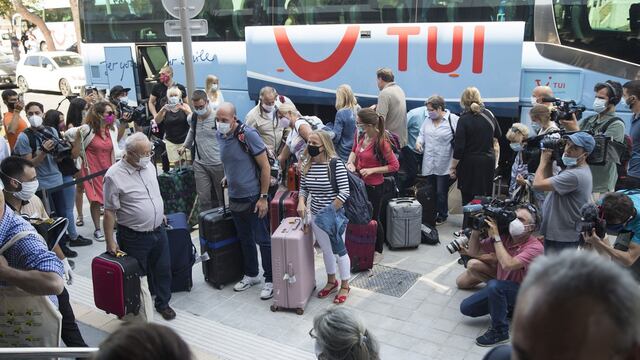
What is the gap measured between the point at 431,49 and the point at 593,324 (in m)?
7.89

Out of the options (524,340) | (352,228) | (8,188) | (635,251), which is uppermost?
(524,340)

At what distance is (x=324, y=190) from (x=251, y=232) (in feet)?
3.21

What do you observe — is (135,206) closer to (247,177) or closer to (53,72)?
(247,177)

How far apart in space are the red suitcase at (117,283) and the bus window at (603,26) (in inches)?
247

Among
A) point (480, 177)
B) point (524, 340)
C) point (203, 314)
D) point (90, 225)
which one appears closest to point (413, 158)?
point (480, 177)

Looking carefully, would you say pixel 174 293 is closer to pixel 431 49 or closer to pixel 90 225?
pixel 90 225

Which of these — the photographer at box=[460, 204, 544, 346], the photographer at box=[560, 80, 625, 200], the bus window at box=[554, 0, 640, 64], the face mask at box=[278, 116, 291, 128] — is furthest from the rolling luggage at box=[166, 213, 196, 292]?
the bus window at box=[554, 0, 640, 64]

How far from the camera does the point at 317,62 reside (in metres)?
9.77

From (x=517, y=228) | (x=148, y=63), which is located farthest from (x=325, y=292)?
(x=148, y=63)

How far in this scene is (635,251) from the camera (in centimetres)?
415

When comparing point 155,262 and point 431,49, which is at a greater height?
point 431,49

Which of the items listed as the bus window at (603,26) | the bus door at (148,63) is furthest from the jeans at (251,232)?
the bus door at (148,63)

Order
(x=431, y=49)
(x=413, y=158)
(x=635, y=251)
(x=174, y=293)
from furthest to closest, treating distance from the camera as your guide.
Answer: (x=431, y=49)
(x=413, y=158)
(x=174, y=293)
(x=635, y=251)

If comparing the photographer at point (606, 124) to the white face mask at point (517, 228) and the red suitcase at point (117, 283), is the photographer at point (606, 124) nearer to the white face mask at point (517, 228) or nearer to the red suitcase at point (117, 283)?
the white face mask at point (517, 228)
